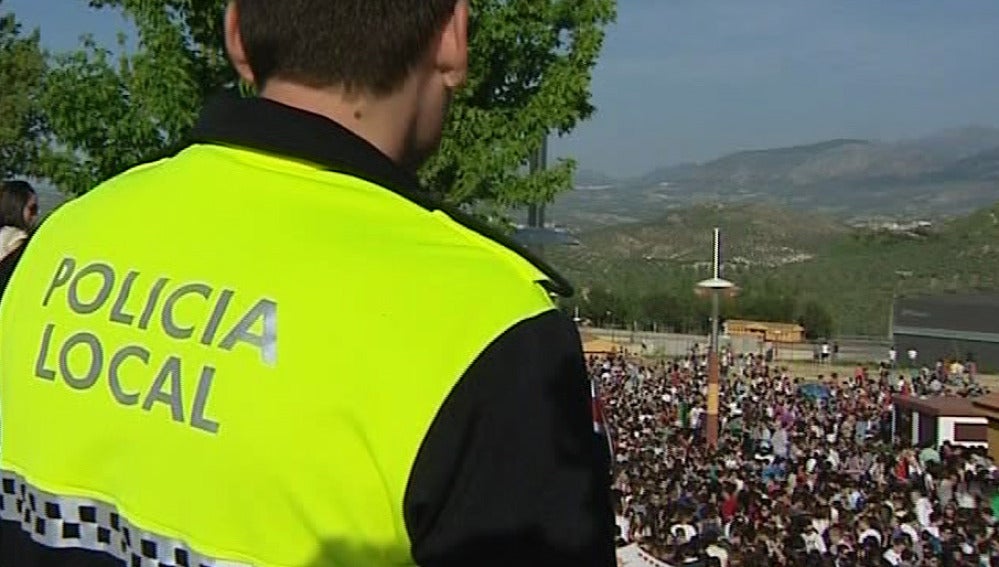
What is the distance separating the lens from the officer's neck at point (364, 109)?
1.40m

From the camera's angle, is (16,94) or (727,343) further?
(727,343)

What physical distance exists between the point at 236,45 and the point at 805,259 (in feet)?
536

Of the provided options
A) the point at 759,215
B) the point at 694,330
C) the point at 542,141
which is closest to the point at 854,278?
the point at 694,330

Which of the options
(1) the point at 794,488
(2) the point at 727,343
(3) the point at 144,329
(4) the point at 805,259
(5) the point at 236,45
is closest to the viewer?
(3) the point at 144,329

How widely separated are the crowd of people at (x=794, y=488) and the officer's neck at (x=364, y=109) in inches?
107

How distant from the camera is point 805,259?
16125cm

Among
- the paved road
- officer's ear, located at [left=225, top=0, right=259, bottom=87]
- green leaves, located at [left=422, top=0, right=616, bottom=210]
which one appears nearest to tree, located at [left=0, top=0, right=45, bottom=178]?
green leaves, located at [left=422, top=0, right=616, bottom=210]

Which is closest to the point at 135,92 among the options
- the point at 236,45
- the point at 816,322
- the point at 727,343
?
the point at 236,45

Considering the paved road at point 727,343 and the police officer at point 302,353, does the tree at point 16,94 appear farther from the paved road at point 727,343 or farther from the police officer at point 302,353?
the paved road at point 727,343

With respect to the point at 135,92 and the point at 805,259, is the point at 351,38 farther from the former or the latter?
the point at 805,259

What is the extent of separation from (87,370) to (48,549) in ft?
0.60

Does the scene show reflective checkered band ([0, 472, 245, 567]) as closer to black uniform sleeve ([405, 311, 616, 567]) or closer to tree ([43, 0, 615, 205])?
black uniform sleeve ([405, 311, 616, 567])

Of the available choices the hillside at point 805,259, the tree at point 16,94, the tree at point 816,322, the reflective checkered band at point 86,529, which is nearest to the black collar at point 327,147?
the reflective checkered band at point 86,529

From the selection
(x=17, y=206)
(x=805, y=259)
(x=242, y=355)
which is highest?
(x=805, y=259)
